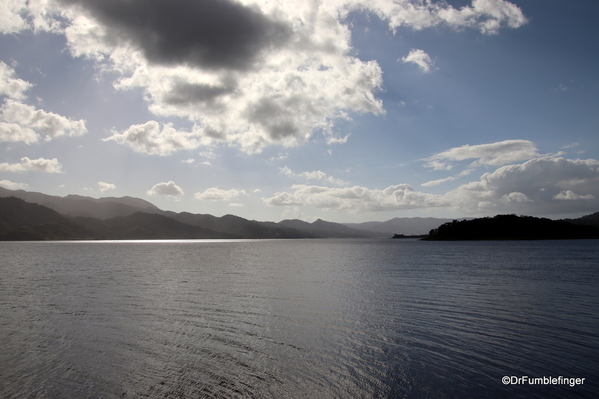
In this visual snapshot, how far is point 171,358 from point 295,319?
1175 cm

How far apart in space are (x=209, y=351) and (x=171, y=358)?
7.49ft

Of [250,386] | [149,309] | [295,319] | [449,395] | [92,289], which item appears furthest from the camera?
[92,289]

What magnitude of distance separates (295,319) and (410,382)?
14.1 m

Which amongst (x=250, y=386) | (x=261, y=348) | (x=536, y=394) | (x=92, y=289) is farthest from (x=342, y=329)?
(x=92, y=289)

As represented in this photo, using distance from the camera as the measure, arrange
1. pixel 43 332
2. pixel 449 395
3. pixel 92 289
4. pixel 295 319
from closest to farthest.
Answer: pixel 449 395 < pixel 43 332 < pixel 295 319 < pixel 92 289

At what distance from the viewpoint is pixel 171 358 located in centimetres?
1962

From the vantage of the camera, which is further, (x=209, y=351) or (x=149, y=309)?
(x=149, y=309)

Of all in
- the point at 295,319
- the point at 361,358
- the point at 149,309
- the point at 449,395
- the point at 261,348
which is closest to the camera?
the point at 449,395

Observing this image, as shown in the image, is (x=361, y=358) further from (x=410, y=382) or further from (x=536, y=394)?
(x=536, y=394)

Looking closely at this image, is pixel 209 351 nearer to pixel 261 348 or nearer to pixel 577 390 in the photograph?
pixel 261 348

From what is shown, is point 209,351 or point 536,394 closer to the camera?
point 536,394

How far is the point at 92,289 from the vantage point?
46031 mm

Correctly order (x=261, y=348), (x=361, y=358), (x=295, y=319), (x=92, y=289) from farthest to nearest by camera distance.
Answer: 1. (x=92, y=289)
2. (x=295, y=319)
3. (x=261, y=348)
4. (x=361, y=358)

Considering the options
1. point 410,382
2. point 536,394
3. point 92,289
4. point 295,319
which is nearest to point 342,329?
point 295,319
